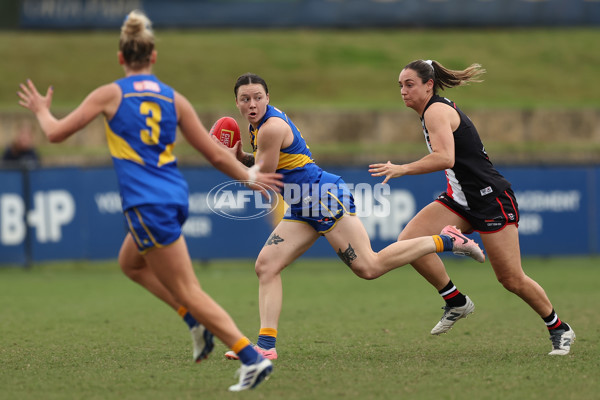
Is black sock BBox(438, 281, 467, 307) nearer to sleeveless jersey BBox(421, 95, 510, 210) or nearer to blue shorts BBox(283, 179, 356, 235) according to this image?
sleeveless jersey BBox(421, 95, 510, 210)

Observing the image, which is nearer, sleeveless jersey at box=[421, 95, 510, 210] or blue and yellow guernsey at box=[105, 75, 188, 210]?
blue and yellow guernsey at box=[105, 75, 188, 210]

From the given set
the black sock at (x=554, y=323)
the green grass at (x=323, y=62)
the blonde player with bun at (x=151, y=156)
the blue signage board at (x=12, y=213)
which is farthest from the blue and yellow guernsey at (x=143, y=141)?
the green grass at (x=323, y=62)

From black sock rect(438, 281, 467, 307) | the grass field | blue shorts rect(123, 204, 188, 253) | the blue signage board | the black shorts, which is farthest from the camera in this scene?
the blue signage board

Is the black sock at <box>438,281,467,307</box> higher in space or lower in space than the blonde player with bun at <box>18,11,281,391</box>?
lower

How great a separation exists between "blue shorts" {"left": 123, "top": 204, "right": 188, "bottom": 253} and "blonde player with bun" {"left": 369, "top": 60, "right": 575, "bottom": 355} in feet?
6.31

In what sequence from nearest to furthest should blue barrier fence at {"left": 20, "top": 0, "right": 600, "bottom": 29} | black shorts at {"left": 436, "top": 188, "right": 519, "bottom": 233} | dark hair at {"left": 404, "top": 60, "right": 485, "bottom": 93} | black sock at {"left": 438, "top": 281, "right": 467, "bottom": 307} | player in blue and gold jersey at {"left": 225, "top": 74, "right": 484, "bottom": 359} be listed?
player in blue and gold jersey at {"left": 225, "top": 74, "right": 484, "bottom": 359} → black shorts at {"left": 436, "top": 188, "right": 519, "bottom": 233} → dark hair at {"left": 404, "top": 60, "right": 485, "bottom": 93} → black sock at {"left": 438, "top": 281, "right": 467, "bottom": 307} → blue barrier fence at {"left": 20, "top": 0, "right": 600, "bottom": 29}

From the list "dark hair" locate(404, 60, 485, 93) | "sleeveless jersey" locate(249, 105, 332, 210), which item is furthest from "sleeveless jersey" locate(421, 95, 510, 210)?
"sleeveless jersey" locate(249, 105, 332, 210)

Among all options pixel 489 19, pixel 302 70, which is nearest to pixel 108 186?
pixel 302 70

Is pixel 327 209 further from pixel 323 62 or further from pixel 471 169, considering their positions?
pixel 323 62

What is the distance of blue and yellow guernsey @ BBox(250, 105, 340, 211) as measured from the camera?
22.2 feet

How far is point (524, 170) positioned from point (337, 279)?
4254 millimetres

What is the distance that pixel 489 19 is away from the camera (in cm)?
2755

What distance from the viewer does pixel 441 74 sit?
7062mm

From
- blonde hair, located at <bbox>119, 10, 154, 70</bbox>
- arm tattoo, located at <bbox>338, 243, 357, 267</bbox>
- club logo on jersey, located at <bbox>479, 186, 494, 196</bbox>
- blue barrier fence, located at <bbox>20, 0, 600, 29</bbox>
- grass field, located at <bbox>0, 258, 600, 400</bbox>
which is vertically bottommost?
grass field, located at <bbox>0, 258, 600, 400</bbox>
